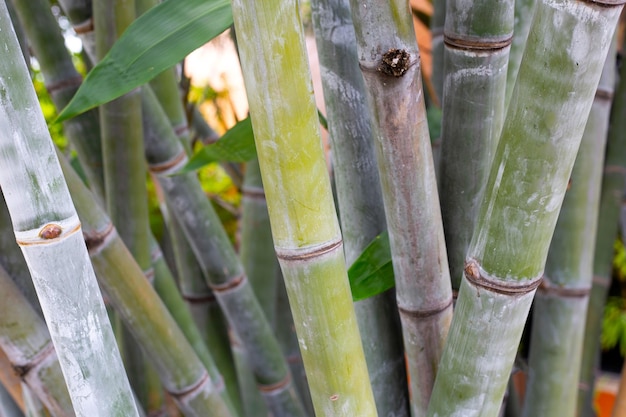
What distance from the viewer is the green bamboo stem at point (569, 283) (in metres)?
0.53

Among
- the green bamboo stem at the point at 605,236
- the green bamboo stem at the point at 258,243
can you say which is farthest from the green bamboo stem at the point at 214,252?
the green bamboo stem at the point at 605,236

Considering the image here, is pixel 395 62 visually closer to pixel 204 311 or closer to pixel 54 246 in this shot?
pixel 54 246

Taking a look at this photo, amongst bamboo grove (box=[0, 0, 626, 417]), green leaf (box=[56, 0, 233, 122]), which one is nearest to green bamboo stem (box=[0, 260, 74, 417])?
bamboo grove (box=[0, 0, 626, 417])

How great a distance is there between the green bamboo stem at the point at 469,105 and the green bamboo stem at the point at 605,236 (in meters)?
0.35

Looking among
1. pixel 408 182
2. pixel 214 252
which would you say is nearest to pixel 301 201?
pixel 408 182

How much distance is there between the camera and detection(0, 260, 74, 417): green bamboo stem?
1.18ft

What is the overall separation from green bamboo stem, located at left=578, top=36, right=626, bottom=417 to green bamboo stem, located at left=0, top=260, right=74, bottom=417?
0.56m

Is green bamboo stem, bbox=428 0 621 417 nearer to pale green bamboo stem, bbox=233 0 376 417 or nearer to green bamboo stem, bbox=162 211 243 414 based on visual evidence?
pale green bamboo stem, bbox=233 0 376 417

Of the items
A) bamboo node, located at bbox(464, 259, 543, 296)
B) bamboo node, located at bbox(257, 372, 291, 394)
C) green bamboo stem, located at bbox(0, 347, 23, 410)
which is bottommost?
bamboo node, located at bbox(257, 372, 291, 394)

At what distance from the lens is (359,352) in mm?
311

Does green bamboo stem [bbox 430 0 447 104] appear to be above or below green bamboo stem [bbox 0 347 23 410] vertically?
above

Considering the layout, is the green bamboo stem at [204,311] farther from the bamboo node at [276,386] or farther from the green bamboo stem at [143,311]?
the green bamboo stem at [143,311]

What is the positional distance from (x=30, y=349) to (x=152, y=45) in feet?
0.60

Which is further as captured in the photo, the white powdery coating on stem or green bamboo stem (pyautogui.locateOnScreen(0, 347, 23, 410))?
green bamboo stem (pyautogui.locateOnScreen(0, 347, 23, 410))
